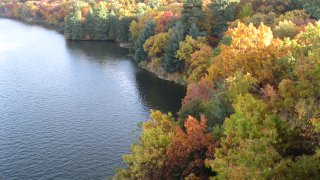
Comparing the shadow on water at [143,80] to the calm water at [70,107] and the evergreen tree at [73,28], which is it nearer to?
the calm water at [70,107]

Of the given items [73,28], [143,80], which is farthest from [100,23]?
[143,80]

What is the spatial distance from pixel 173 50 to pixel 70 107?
91.6 ft

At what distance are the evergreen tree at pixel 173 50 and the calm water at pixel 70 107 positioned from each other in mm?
4204

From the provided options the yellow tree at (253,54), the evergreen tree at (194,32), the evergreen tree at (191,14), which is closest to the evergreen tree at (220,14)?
the evergreen tree at (191,14)

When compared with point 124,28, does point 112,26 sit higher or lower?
lower

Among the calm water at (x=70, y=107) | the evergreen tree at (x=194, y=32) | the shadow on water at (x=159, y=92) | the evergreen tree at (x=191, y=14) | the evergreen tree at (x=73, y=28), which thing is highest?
the evergreen tree at (x=191, y=14)

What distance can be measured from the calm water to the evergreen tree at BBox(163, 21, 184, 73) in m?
4.20

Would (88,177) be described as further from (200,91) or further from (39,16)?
(39,16)

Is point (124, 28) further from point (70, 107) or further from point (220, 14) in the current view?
point (70, 107)

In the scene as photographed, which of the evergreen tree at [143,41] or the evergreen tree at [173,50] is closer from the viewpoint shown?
the evergreen tree at [173,50]

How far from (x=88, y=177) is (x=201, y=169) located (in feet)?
54.1

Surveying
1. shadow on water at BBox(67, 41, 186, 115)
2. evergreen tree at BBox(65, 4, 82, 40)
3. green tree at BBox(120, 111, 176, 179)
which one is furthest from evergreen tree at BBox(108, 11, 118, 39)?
green tree at BBox(120, 111, 176, 179)

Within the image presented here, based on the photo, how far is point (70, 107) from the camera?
227ft

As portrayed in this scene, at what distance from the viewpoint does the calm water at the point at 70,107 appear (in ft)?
167
